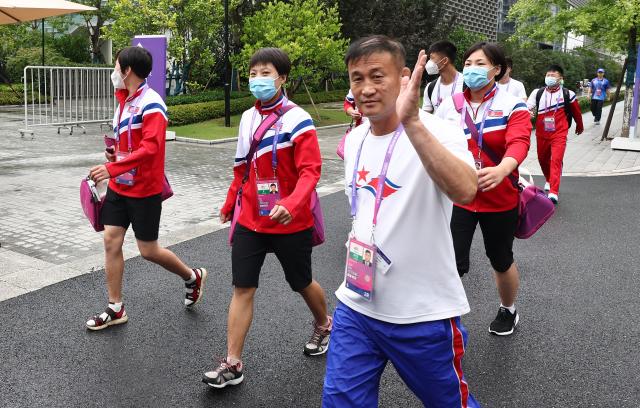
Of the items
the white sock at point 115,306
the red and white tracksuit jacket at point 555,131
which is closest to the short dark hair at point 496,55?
the white sock at point 115,306

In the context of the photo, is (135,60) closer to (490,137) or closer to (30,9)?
(490,137)

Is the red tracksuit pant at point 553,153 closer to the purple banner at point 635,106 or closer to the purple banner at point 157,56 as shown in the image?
the purple banner at point 635,106

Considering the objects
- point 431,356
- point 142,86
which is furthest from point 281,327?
point 431,356

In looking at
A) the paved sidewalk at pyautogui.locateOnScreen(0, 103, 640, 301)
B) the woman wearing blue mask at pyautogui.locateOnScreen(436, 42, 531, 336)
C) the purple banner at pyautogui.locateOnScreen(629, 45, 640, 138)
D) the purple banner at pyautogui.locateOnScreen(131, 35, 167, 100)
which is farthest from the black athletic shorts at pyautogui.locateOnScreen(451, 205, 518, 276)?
the purple banner at pyautogui.locateOnScreen(629, 45, 640, 138)

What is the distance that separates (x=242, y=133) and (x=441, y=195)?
1.74 metres

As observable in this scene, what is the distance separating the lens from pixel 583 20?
53.0 feet

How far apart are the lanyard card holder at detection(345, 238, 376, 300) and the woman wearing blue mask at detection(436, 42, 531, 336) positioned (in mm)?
1726

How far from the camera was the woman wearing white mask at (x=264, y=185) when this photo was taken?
11.9 ft

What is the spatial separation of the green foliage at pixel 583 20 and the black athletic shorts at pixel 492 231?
1308cm

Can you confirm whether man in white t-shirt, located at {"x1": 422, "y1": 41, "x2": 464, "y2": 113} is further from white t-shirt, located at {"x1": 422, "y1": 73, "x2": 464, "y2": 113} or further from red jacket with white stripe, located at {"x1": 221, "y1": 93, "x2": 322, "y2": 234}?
red jacket with white stripe, located at {"x1": 221, "y1": 93, "x2": 322, "y2": 234}

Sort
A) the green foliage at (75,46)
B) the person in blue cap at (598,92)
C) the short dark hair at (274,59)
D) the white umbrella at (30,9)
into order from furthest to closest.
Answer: the green foliage at (75,46) → the person in blue cap at (598,92) → the white umbrella at (30,9) → the short dark hair at (274,59)

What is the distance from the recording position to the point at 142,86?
14.3 feet

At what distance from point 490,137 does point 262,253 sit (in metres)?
1.58

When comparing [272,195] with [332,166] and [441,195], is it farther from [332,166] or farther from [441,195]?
[332,166]
